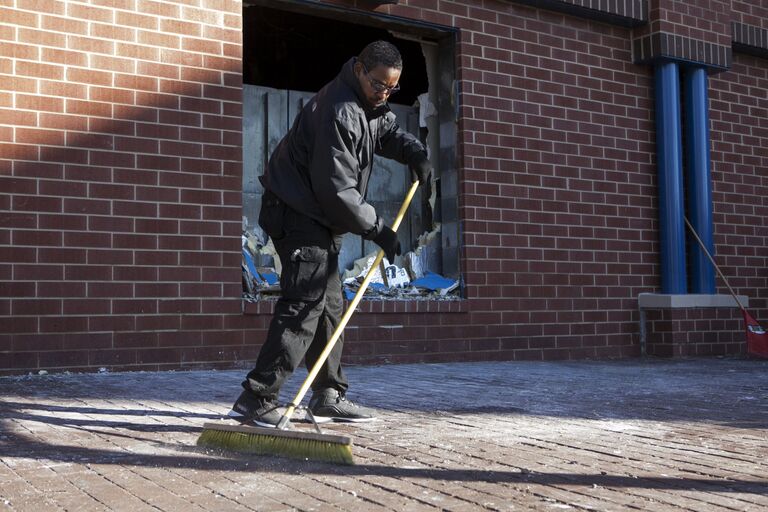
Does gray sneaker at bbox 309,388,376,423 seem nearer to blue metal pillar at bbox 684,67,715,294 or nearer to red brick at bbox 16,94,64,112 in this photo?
red brick at bbox 16,94,64,112

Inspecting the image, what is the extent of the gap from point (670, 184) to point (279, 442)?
6961mm

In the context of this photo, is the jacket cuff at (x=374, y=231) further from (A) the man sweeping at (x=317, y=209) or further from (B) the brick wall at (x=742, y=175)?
(B) the brick wall at (x=742, y=175)

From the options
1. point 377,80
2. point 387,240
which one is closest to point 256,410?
point 387,240

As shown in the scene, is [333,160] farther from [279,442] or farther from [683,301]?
[683,301]

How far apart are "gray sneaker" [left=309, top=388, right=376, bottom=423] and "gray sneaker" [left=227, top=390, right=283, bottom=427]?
283 mm

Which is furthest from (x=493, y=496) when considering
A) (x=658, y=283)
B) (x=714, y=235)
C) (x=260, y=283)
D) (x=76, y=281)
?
(x=714, y=235)

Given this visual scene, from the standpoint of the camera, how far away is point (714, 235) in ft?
33.0

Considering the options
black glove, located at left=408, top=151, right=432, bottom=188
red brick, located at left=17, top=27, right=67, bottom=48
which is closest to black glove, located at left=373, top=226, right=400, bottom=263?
black glove, located at left=408, top=151, right=432, bottom=188

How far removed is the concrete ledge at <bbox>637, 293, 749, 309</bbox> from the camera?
9.39m

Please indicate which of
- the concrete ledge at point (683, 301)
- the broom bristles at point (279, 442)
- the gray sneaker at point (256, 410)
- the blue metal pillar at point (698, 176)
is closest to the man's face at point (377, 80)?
the gray sneaker at point (256, 410)

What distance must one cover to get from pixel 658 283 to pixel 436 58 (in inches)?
131

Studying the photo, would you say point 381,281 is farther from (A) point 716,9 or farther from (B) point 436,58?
(A) point 716,9

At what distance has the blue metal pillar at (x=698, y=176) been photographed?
386 inches

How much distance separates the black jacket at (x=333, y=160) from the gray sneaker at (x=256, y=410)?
871 mm
